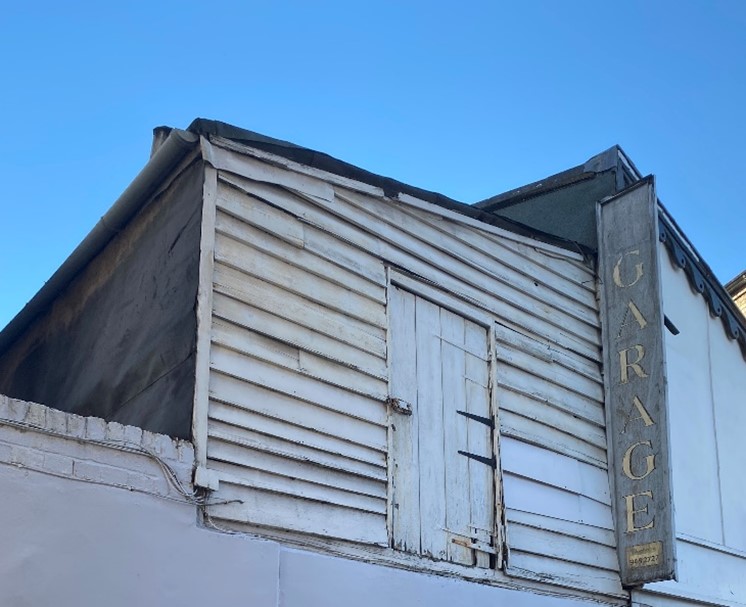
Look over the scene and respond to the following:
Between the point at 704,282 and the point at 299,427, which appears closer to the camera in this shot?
the point at 299,427

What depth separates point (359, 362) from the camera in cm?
677

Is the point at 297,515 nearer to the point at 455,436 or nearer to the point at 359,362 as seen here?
the point at 359,362

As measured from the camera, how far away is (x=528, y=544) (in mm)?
7699

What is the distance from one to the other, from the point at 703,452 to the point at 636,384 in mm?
1443

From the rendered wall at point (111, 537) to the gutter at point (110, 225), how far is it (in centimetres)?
204

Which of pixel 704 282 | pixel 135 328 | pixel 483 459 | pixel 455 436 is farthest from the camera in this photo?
pixel 704 282

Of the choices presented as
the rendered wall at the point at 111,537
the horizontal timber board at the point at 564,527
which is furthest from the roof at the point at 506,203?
the horizontal timber board at the point at 564,527

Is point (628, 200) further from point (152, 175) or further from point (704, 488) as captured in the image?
point (152, 175)

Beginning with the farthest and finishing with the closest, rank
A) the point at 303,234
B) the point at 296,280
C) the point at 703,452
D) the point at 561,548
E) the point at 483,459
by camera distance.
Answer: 1. the point at 703,452
2. the point at 561,548
3. the point at 483,459
4. the point at 303,234
5. the point at 296,280

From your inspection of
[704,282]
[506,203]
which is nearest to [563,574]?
[704,282]

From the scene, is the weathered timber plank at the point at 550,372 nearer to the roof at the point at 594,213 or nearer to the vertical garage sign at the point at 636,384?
the vertical garage sign at the point at 636,384

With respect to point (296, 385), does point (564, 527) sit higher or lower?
lower

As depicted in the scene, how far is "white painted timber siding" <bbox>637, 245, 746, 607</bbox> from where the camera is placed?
9.09m

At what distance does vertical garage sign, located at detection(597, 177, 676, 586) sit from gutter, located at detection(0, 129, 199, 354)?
15.1ft
